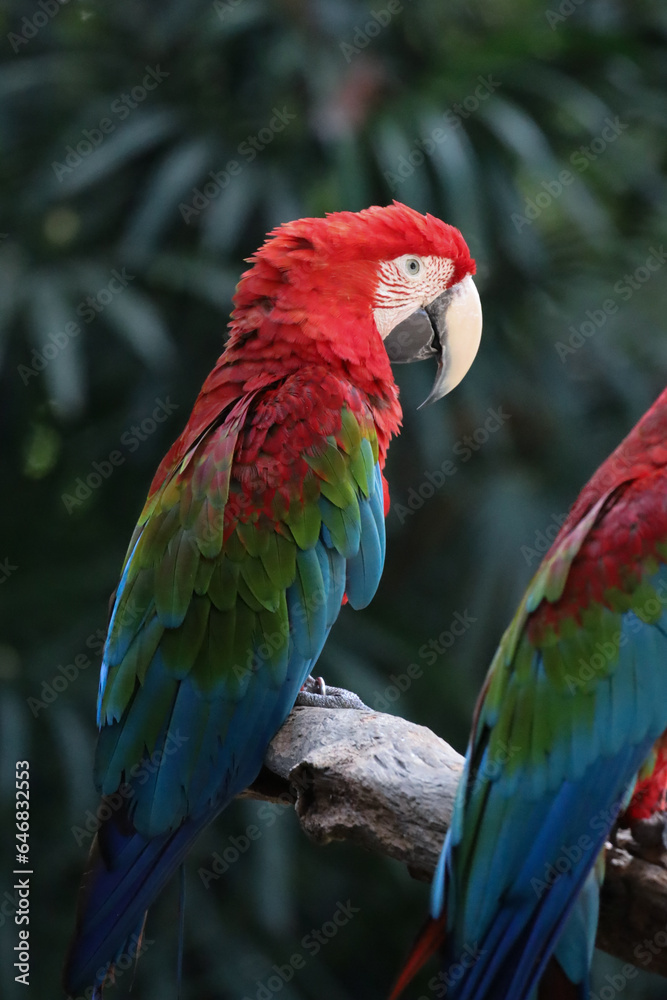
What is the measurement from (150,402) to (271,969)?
1228mm

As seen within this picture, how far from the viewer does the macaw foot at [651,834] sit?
93 cm

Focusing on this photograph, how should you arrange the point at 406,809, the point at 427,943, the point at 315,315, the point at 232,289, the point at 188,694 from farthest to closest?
1. the point at 232,289
2. the point at 315,315
3. the point at 188,694
4. the point at 406,809
5. the point at 427,943

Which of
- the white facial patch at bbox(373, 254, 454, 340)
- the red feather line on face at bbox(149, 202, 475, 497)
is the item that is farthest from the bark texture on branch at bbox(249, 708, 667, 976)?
the white facial patch at bbox(373, 254, 454, 340)

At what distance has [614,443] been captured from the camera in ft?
7.56

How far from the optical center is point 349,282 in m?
1.50

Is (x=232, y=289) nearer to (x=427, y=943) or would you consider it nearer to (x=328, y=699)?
(x=328, y=699)

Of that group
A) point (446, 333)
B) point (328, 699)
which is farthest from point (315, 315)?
point (328, 699)

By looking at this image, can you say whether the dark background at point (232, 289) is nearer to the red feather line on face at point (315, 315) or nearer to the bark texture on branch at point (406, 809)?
the red feather line on face at point (315, 315)

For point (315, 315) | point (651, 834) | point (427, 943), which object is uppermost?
point (315, 315)

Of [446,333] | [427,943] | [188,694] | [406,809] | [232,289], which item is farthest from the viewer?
[232,289]

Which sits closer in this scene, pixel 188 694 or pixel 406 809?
pixel 406 809

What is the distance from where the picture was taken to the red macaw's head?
1470 mm

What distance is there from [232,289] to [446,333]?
25.3 inches

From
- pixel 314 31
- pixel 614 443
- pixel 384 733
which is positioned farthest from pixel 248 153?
pixel 384 733
